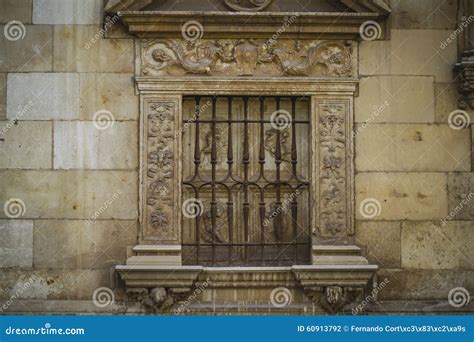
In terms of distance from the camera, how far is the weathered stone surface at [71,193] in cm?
977

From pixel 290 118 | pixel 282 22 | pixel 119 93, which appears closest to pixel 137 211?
pixel 119 93

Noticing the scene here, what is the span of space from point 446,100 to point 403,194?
1129mm

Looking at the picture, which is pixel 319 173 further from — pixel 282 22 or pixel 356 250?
pixel 282 22

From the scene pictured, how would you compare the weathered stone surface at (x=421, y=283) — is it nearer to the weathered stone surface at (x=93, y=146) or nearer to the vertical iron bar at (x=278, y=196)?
the vertical iron bar at (x=278, y=196)

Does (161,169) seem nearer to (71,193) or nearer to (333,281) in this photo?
(71,193)

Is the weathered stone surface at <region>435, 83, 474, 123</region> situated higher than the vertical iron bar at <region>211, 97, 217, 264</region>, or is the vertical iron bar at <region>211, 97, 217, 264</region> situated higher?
the weathered stone surface at <region>435, 83, 474, 123</region>

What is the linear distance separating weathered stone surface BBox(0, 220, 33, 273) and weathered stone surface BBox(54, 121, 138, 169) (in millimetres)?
744

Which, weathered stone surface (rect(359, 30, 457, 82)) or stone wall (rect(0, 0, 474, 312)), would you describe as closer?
stone wall (rect(0, 0, 474, 312))

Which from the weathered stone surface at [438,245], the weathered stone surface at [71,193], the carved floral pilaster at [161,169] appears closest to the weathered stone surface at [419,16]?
the weathered stone surface at [438,245]

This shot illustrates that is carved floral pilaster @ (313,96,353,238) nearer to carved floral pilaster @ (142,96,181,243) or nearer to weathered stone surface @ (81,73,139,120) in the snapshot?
carved floral pilaster @ (142,96,181,243)

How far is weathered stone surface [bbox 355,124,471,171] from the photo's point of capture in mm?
9883

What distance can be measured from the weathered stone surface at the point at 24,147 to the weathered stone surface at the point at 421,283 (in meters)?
3.80

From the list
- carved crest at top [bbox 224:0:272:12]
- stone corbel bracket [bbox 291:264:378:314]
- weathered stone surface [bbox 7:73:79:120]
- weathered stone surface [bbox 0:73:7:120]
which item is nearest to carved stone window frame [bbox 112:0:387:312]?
stone corbel bracket [bbox 291:264:378:314]

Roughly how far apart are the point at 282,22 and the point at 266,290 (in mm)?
2864
